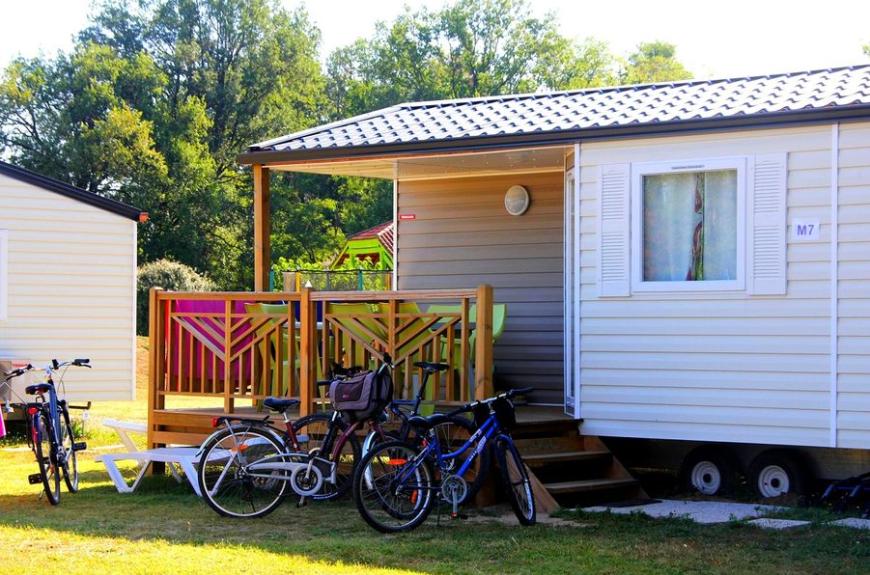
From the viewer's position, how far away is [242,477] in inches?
315

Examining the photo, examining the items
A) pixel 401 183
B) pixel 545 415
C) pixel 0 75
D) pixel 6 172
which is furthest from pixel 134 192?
pixel 545 415

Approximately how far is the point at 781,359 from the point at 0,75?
3362cm

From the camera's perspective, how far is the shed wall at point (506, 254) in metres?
10.8

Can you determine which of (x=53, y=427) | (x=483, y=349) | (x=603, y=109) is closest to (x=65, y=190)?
(x=53, y=427)

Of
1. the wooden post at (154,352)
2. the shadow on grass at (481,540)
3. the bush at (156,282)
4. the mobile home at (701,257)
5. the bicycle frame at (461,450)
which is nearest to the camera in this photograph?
the shadow on grass at (481,540)

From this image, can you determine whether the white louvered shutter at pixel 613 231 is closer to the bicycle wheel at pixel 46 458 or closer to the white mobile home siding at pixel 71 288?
the bicycle wheel at pixel 46 458

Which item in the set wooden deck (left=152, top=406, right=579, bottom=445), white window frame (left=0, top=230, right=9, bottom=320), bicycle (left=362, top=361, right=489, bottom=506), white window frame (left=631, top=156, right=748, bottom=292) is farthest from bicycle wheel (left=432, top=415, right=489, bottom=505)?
Result: white window frame (left=0, top=230, right=9, bottom=320)

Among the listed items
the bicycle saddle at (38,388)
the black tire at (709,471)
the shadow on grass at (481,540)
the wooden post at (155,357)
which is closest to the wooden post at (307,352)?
the shadow on grass at (481,540)

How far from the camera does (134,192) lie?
115ft

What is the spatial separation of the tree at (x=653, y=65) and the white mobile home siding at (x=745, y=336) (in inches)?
1444

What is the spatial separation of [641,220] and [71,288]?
29.3 feet

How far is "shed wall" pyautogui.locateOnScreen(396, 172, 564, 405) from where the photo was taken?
426 inches

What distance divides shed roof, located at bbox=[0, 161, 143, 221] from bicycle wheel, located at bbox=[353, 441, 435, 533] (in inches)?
334

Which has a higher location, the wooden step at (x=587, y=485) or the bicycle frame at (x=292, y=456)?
the bicycle frame at (x=292, y=456)
